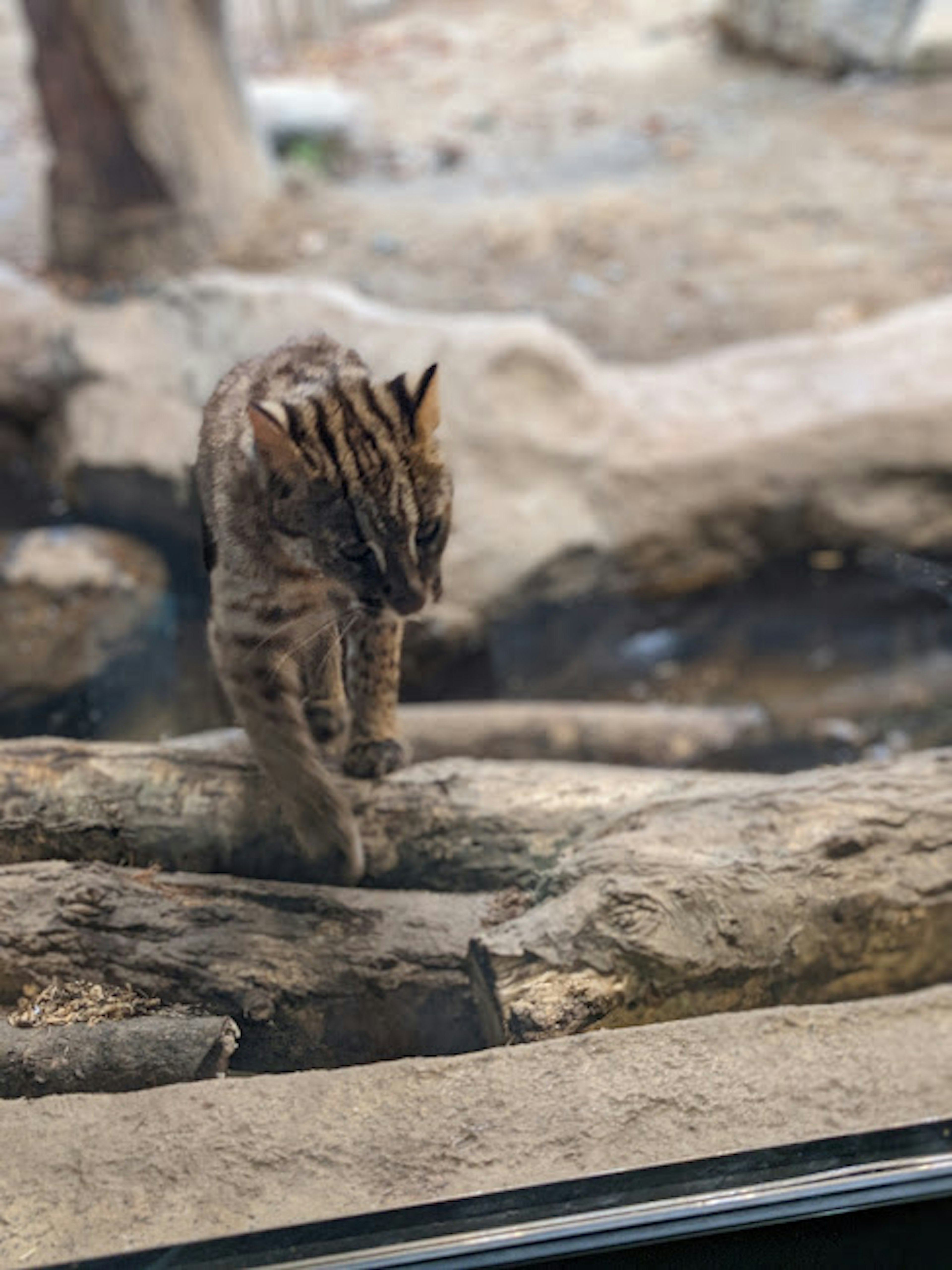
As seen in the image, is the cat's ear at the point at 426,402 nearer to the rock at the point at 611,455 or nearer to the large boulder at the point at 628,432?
the rock at the point at 611,455

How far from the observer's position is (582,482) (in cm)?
492

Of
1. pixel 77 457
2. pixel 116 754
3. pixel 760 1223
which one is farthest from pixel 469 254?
pixel 760 1223

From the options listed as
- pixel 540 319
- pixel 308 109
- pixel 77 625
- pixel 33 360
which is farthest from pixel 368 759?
pixel 308 109

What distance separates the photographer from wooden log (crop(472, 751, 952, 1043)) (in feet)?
7.98

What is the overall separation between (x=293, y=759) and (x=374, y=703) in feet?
0.96

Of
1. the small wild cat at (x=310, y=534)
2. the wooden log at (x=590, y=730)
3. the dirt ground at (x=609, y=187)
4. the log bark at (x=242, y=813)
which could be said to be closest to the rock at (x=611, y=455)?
the wooden log at (x=590, y=730)

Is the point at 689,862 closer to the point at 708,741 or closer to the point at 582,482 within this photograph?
the point at 708,741

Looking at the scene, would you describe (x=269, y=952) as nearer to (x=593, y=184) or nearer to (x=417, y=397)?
(x=417, y=397)

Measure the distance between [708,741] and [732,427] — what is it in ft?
4.70

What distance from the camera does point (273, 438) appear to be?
2.13 meters

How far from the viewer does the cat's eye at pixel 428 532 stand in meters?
2.28

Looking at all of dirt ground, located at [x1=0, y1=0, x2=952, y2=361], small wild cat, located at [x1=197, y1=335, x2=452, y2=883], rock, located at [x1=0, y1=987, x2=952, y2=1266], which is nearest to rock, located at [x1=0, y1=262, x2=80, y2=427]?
dirt ground, located at [x1=0, y1=0, x2=952, y2=361]

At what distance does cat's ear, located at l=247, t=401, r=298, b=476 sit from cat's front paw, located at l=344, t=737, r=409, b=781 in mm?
994

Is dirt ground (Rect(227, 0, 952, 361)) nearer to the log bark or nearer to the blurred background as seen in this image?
the blurred background
